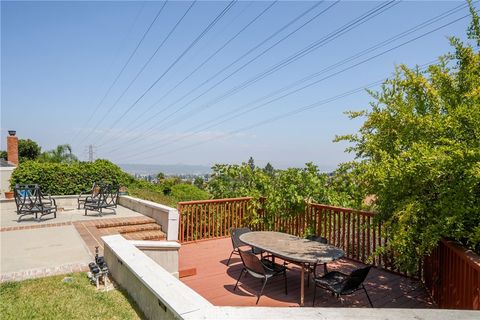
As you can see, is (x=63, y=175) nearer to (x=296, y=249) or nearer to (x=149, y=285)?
(x=296, y=249)

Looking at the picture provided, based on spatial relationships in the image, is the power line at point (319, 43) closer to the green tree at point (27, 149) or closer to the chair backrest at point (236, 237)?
the chair backrest at point (236, 237)

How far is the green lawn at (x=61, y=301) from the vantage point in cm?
319

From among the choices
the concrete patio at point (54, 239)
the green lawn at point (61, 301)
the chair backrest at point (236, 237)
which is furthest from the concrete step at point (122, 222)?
the green lawn at point (61, 301)

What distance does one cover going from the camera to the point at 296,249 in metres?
4.48

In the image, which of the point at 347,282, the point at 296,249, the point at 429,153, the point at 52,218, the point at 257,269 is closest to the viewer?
the point at 429,153

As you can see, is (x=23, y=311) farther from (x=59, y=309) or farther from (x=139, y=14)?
(x=139, y=14)

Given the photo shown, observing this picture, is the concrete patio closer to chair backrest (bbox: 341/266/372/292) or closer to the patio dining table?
the patio dining table

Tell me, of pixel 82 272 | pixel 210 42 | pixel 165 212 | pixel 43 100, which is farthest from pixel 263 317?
pixel 43 100

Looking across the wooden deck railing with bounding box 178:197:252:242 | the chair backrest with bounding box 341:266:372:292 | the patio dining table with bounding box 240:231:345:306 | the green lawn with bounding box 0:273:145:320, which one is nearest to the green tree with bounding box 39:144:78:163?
the wooden deck railing with bounding box 178:197:252:242

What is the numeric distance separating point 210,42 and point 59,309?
15372mm

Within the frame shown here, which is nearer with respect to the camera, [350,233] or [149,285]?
[149,285]

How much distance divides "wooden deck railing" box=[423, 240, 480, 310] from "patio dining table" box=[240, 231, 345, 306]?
1193 millimetres

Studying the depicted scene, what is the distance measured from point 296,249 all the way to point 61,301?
3018mm

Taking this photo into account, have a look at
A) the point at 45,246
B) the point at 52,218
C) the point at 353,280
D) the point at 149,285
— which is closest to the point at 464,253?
the point at 353,280
